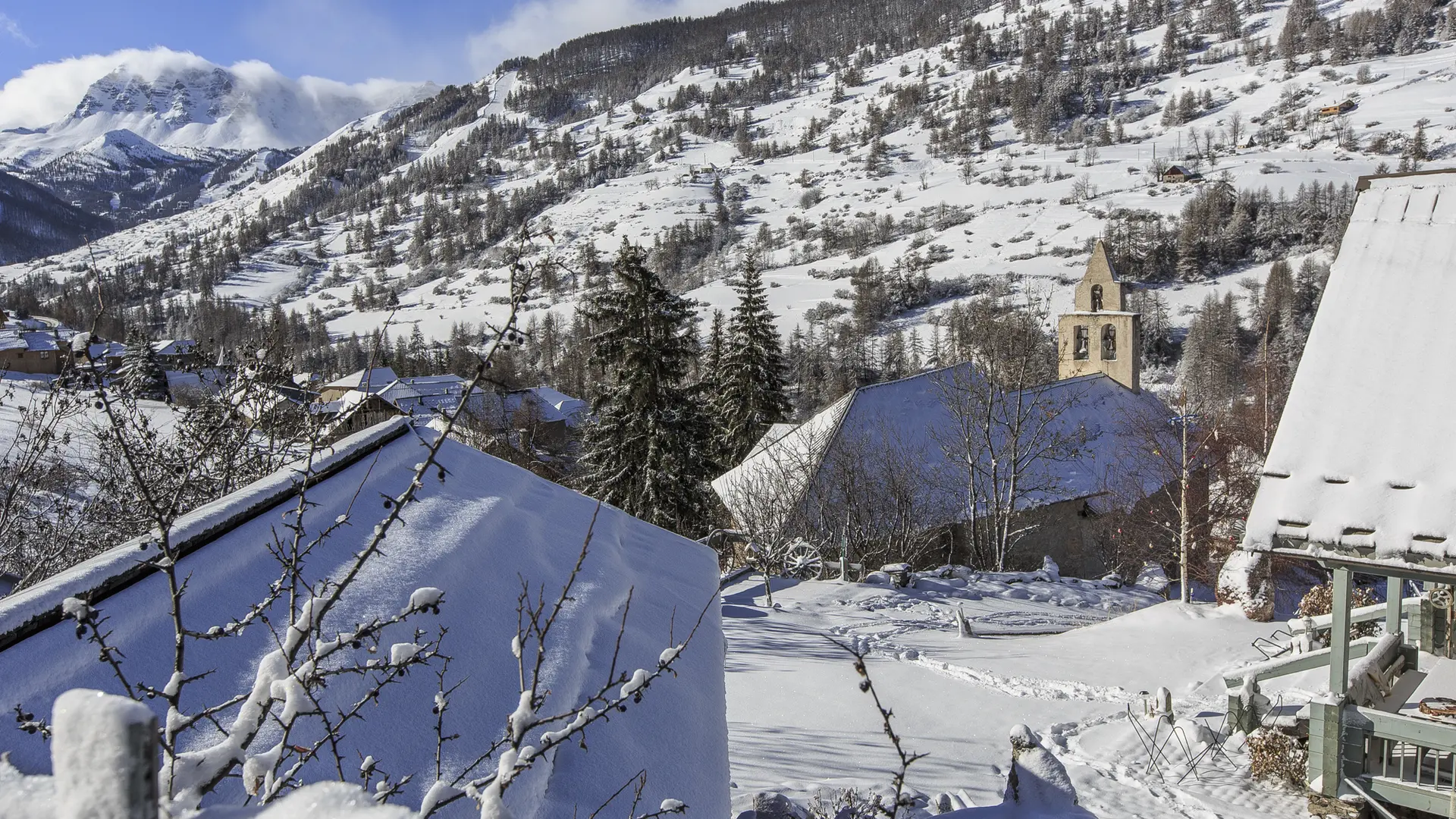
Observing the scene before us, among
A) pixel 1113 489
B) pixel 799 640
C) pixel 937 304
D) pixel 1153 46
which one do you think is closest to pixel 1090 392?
pixel 1113 489

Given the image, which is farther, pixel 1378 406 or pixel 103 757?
pixel 1378 406

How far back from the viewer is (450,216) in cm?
18212

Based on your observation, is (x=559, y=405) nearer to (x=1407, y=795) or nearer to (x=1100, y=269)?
(x=1100, y=269)

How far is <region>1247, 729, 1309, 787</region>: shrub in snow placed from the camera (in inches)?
278

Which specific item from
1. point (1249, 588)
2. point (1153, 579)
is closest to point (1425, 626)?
point (1249, 588)

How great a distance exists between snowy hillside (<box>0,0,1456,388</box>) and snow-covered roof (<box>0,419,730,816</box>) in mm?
45009

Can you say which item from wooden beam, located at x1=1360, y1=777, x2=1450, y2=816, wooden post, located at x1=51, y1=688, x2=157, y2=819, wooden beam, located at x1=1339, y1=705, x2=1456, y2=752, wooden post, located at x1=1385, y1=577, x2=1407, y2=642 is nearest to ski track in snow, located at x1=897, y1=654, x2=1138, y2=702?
wooden post, located at x1=1385, y1=577, x2=1407, y2=642

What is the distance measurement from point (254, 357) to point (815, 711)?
6332 mm

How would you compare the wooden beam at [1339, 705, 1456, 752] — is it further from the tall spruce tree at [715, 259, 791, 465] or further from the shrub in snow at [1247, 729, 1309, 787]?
the tall spruce tree at [715, 259, 791, 465]

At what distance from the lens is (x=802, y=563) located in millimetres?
17172

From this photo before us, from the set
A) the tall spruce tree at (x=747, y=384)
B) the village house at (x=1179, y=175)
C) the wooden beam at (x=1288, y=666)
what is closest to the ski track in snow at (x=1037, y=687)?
the wooden beam at (x=1288, y=666)

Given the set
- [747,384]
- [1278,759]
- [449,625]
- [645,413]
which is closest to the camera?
[449,625]

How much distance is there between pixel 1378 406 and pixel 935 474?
1540 cm

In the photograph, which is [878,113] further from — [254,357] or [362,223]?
[254,357]
